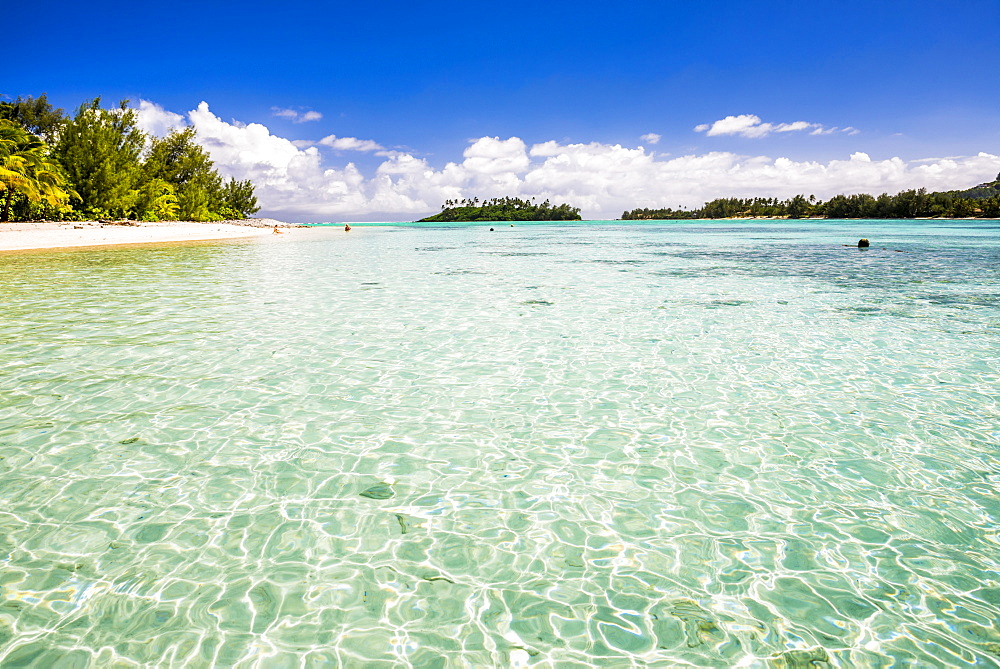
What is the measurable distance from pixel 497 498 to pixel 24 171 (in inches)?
1723

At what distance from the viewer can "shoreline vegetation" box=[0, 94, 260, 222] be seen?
34.2m

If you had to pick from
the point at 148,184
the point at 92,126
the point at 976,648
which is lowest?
the point at 976,648

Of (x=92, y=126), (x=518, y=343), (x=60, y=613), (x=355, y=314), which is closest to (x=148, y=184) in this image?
(x=92, y=126)

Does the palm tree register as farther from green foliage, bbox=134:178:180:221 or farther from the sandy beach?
green foliage, bbox=134:178:180:221

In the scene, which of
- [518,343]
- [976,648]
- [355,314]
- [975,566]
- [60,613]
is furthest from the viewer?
[355,314]

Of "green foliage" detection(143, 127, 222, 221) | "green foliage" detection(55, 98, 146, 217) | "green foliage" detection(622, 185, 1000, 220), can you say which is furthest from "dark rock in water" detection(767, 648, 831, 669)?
"green foliage" detection(622, 185, 1000, 220)

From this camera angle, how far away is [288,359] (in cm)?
719

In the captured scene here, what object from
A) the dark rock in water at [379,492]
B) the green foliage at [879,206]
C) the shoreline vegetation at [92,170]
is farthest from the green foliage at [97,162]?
the green foliage at [879,206]

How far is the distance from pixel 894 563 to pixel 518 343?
5.69 meters

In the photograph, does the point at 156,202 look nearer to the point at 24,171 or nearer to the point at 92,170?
the point at 92,170

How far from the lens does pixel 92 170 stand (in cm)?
4206

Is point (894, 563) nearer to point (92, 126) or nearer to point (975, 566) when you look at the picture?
point (975, 566)

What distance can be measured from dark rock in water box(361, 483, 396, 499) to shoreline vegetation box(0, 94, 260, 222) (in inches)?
1592

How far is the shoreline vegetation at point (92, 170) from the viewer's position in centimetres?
3422
